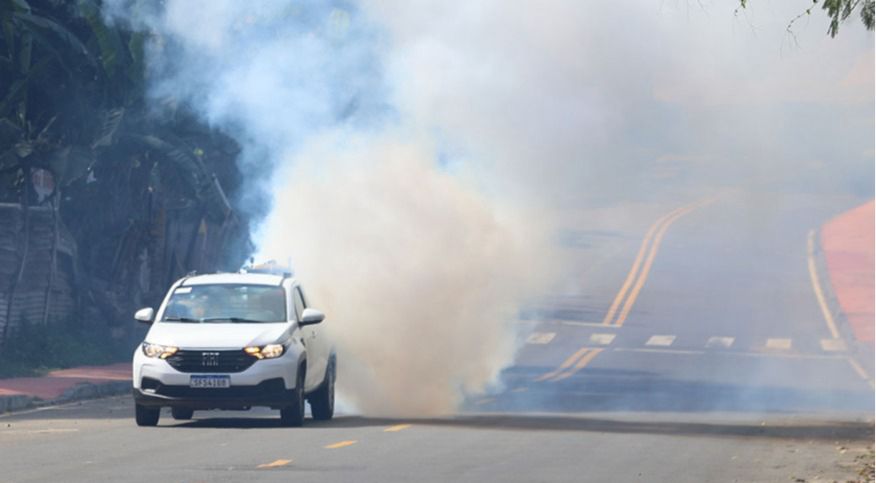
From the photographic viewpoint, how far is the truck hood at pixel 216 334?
20.4 metres

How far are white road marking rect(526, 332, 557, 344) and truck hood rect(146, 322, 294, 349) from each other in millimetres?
22444

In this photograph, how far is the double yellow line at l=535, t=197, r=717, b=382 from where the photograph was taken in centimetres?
3659

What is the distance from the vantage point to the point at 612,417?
79.4 feet

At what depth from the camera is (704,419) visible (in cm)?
2417

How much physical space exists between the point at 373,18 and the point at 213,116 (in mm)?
5179

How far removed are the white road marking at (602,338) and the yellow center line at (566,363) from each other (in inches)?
49.3

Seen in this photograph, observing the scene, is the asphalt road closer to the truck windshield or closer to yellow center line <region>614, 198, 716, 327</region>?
yellow center line <region>614, 198, 716, 327</region>

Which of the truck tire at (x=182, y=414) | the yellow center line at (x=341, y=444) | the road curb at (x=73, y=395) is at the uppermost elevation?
the road curb at (x=73, y=395)

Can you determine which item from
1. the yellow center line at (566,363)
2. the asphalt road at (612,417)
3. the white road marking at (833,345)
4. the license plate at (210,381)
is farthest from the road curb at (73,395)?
the white road marking at (833,345)

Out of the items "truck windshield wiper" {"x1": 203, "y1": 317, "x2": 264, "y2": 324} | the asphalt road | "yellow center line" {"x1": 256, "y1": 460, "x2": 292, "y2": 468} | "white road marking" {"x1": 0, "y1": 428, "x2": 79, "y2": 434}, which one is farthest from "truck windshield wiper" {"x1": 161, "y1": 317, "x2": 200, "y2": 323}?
"yellow center line" {"x1": 256, "y1": 460, "x2": 292, "y2": 468}

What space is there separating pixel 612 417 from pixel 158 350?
683 cm

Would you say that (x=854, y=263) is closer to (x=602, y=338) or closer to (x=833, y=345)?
(x=833, y=345)

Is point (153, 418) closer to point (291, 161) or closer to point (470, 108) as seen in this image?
point (470, 108)

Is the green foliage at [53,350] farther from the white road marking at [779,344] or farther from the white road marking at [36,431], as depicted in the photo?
the white road marking at [779,344]
